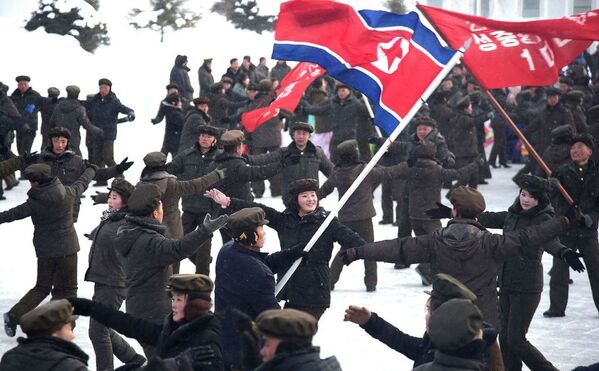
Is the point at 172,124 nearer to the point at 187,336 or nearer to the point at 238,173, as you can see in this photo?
the point at 238,173

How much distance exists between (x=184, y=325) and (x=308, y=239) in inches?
129

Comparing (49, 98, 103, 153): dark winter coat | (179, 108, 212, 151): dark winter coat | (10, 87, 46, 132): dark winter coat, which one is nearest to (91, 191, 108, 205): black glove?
(179, 108, 212, 151): dark winter coat

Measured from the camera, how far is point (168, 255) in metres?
8.12

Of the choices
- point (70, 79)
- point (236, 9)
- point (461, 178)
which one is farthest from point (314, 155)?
point (236, 9)

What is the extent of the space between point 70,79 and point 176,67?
6.29 m

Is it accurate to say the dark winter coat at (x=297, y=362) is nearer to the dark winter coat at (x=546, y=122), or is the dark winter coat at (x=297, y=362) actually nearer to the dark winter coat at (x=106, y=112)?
the dark winter coat at (x=546, y=122)

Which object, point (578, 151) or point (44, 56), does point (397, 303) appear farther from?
point (44, 56)

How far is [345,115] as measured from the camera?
18.7m

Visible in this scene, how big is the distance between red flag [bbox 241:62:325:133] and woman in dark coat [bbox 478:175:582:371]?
10.8 feet

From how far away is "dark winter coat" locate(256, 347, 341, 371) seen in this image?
538 centimetres

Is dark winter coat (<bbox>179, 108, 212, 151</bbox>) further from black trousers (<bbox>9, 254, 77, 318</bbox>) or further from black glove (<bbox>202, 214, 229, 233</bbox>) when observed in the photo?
black glove (<bbox>202, 214, 229, 233</bbox>)

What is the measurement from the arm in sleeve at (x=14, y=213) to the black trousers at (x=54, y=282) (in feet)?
1.85

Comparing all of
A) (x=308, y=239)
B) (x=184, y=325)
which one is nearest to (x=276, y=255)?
(x=308, y=239)

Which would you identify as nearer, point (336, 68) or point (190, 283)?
point (190, 283)
